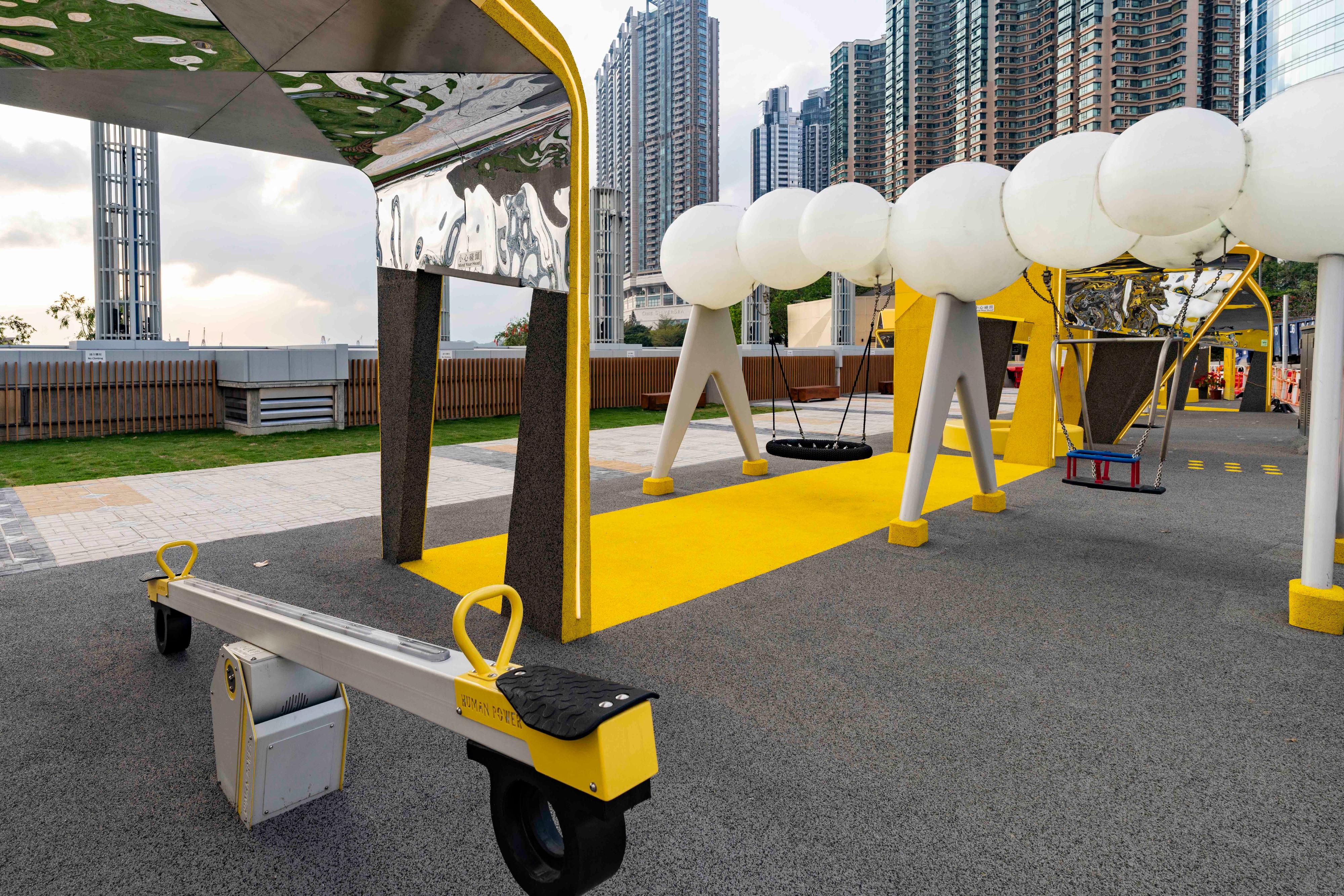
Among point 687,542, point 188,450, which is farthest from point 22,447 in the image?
point 687,542

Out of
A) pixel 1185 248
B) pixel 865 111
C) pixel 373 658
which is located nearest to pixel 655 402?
pixel 1185 248

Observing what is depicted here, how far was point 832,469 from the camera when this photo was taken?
374 inches

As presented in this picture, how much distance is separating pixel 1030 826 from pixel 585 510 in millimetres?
2286

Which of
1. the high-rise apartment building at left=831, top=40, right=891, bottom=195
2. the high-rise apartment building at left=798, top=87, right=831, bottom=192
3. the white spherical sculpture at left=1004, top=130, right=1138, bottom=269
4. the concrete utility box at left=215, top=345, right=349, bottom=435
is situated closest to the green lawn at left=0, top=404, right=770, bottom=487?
the concrete utility box at left=215, top=345, right=349, bottom=435

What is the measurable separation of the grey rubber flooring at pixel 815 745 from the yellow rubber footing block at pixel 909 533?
651 mm

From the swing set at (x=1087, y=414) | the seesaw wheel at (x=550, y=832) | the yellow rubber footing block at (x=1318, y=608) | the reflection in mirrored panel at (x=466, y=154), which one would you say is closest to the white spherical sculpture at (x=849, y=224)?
the swing set at (x=1087, y=414)

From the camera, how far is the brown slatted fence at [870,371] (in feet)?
91.3

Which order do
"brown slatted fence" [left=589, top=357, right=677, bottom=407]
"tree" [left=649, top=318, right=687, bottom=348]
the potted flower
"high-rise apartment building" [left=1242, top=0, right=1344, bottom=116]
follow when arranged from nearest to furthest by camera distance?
"brown slatted fence" [left=589, top=357, right=677, bottom=407], the potted flower, "high-rise apartment building" [left=1242, top=0, right=1344, bottom=116], "tree" [left=649, top=318, right=687, bottom=348]

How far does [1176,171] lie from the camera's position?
400cm

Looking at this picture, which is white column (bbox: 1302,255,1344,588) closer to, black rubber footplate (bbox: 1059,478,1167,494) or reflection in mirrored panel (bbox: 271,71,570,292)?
black rubber footplate (bbox: 1059,478,1167,494)

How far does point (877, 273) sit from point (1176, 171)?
101 inches

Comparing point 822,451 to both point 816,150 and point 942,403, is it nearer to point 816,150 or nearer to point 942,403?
point 942,403

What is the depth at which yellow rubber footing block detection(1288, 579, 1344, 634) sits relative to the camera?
3807 millimetres

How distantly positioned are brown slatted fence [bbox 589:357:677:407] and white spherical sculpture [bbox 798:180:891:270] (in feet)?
41.6
